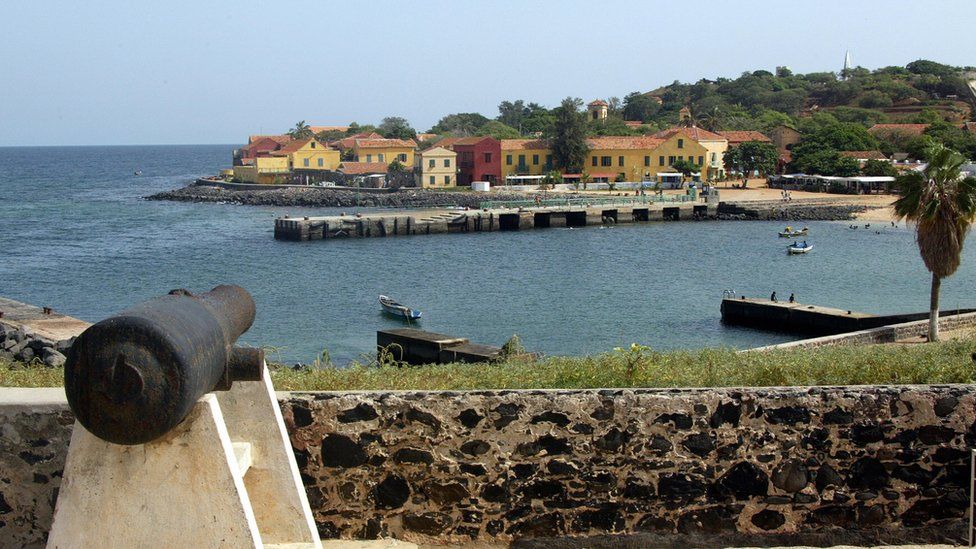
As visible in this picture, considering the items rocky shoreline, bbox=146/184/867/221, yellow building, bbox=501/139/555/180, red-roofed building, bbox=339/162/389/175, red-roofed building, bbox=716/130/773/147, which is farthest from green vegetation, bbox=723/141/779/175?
red-roofed building, bbox=339/162/389/175

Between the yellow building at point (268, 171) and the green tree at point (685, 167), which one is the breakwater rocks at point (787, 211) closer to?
the green tree at point (685, 167)

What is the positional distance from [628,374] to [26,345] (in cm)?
1758

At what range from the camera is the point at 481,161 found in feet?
302

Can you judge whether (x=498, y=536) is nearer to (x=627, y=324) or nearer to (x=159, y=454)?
(x=159, y=454)

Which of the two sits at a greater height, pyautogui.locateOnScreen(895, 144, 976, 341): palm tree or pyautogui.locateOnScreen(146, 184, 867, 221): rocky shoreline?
pyautogui.locateOnScreen(895, 144, 976, 341): palm tree

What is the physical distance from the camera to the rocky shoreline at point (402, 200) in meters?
73.6

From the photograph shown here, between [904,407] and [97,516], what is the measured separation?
452cm

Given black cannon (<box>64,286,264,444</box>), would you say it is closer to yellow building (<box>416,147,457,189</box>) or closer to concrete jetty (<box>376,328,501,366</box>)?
concrete jetty (<box>376,328,501,366</box>)

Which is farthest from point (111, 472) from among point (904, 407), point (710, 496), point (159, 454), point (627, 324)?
point (627, 324)

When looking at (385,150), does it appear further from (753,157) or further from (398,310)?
(398,310)

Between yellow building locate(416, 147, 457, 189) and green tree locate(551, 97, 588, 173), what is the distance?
9.36 metres

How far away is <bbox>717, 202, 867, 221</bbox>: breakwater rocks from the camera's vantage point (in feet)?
236

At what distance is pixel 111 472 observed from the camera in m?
3.82

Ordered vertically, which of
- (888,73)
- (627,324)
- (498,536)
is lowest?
(627,324)
